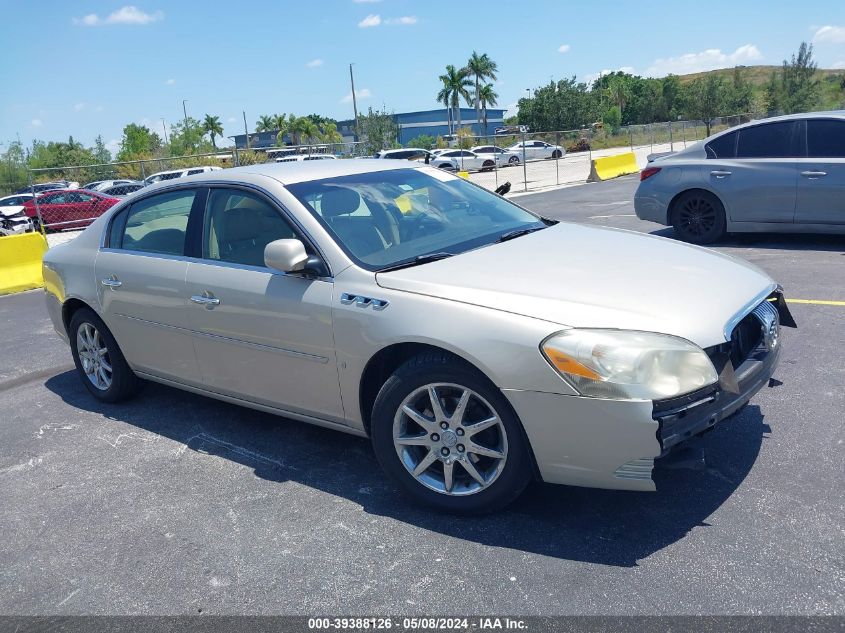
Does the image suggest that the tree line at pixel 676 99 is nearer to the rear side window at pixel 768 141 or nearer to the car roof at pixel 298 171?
the rear side window at pixel 768 141

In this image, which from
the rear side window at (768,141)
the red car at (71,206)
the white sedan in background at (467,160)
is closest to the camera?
the rear side window at (768,141)

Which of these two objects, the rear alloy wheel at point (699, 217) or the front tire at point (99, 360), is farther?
the rear alloy wheel at point (699, 217)

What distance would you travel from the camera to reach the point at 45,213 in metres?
22.5

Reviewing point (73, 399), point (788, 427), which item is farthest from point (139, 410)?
point (788, 427)

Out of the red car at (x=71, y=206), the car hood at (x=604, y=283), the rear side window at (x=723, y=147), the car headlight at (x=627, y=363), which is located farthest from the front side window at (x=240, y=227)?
the red car at (x=71, y=206)

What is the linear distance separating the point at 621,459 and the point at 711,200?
6.93 m

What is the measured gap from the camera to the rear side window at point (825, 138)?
8070 mm

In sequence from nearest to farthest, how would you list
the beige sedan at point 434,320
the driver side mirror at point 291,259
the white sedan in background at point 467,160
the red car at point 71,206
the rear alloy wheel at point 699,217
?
the beige sedan at point 434,320 → the driver side mirror at point 291,259 → the rear alloy wheel at point 699,217 → the red car at point 71,206 → the white sedan in background at point 467,160

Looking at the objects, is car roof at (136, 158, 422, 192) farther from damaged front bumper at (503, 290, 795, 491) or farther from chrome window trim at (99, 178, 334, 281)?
damaged front bumper at (503, 290, 795, 491)

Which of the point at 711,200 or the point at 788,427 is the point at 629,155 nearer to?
the point at 711,200

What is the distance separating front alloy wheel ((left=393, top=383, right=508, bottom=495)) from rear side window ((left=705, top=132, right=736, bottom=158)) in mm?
6949

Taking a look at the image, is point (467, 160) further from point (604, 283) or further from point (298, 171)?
point (604, 283)

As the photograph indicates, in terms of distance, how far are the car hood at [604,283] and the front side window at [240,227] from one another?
82 centimetres

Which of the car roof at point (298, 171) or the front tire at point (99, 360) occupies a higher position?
the car roof at point (298, 171)
